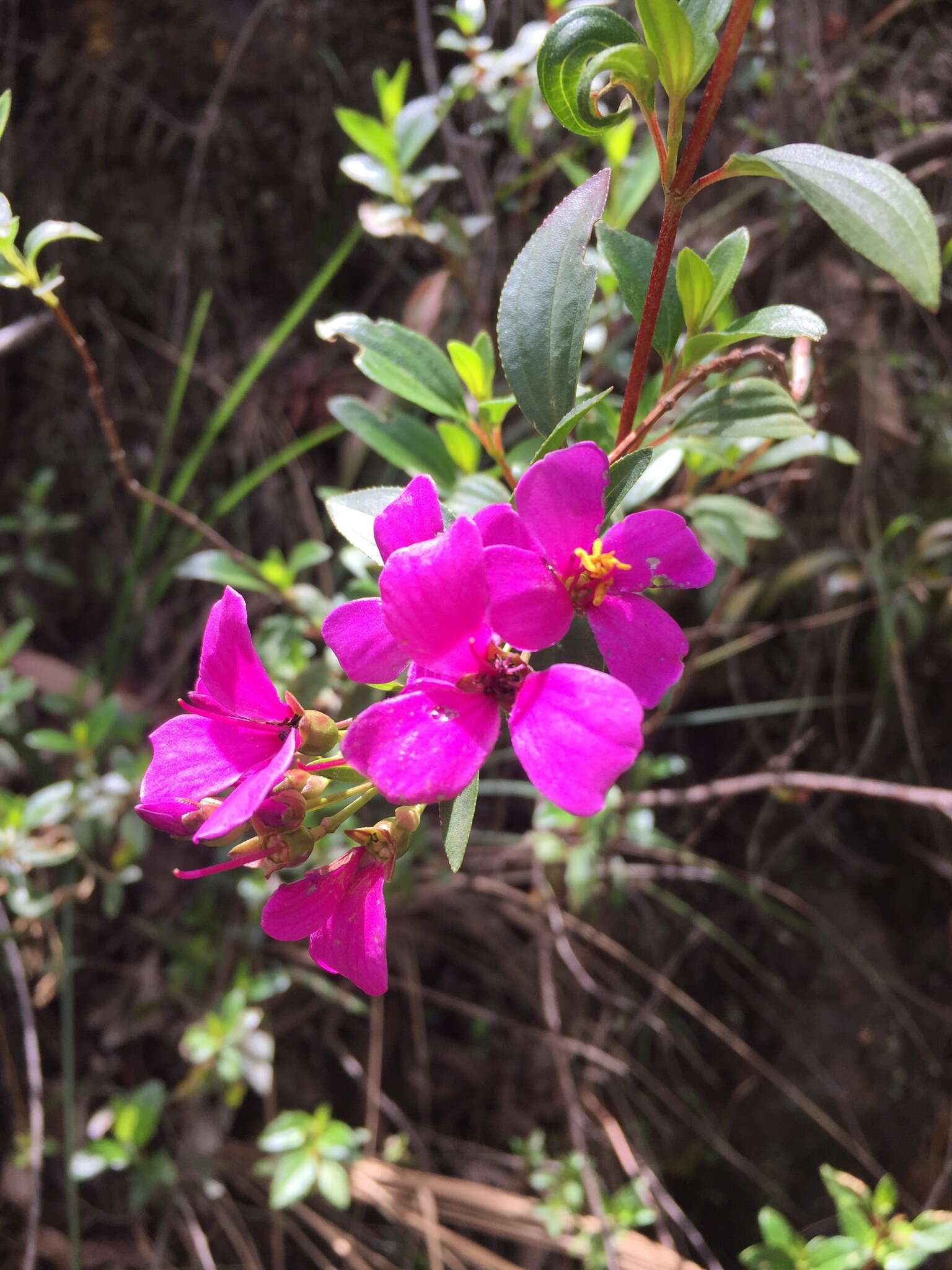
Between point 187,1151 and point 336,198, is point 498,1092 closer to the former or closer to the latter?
point 187,1151

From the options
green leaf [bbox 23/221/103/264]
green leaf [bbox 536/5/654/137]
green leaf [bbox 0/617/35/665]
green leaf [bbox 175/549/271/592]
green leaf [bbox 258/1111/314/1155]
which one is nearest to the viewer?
green leaf [bbox 536/5/654/137]

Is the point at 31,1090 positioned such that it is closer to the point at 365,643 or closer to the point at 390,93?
the point at 365,643

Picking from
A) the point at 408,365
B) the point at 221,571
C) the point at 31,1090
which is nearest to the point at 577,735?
the point at 408,365

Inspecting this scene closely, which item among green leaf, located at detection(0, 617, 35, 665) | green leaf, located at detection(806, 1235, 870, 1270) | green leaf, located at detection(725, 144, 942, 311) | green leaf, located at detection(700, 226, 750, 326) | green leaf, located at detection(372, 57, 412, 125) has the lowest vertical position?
green leaf, located at detection(806, 1235, 870, 1270)

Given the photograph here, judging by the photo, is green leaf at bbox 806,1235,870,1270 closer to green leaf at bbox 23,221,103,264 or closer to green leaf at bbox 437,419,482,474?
green leaf at bbox 437,419,482,474

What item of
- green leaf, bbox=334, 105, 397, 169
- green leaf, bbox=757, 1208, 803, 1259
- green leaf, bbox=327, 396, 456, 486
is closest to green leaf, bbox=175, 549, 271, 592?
green leaf, bbox=327, 396, 456, 486

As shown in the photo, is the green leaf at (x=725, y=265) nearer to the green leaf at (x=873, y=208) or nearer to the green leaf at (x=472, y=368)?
the green leaf at (x=873, y=208)
